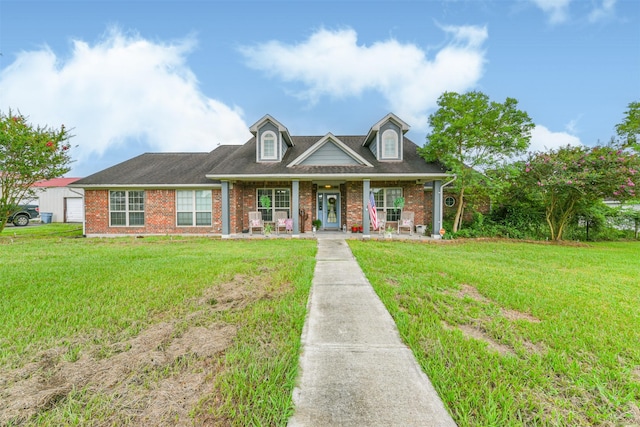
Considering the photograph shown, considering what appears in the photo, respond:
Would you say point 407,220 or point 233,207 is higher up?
point 233,207

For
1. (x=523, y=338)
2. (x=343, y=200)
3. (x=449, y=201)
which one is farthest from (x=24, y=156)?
(x=449, y=201)

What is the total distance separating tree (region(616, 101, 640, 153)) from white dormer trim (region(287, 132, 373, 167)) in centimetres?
1617

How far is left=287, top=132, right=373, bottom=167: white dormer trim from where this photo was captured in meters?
12.0

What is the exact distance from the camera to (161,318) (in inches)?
133

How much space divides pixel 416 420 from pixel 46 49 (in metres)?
21.3

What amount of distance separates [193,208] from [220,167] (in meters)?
2.72

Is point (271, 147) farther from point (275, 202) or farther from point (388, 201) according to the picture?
point (388, 201)

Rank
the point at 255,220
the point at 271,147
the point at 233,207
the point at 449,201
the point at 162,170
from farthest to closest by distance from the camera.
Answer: the point at 449,201 → the point at 162,170 → the point at 271,147 → the point at 233,207 → the point at 255,220

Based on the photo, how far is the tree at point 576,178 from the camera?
975 centimetres

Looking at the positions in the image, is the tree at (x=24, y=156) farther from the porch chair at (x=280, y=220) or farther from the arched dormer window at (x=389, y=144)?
the arched dormer window at (x=389, y=144)

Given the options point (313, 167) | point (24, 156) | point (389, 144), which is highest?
point (389, 144)

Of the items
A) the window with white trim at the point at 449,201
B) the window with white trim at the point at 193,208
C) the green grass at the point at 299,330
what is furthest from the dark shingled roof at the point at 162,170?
the window with white trim at the point at 449,201

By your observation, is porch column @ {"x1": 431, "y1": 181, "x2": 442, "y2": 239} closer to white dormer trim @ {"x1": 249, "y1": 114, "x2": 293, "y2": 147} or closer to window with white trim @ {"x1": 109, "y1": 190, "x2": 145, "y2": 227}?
white dormer trim @ {"x1": 249, "y1": 114, "x2": 293, "y2": 147}

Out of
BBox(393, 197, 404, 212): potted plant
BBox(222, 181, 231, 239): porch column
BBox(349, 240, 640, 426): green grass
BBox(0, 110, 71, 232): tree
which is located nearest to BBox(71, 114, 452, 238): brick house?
BBox(222, 181, 231, 239): porch column
